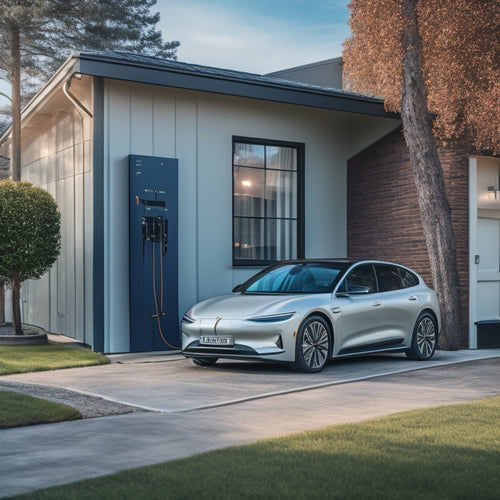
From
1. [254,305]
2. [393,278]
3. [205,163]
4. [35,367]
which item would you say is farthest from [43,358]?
[393,278]

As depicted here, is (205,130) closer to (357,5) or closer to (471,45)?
(357,5)

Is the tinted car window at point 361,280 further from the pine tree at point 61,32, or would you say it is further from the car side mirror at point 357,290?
the pine tree at point 61,32

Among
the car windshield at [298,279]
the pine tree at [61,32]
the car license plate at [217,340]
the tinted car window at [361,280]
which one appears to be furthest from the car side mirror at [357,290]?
the pine tree at [61,32]

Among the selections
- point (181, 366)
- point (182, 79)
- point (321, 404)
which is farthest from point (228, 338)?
point (182, 79)

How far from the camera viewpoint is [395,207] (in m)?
15.9

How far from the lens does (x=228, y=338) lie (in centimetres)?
1085

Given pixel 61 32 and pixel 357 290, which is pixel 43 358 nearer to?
pixel 357 290

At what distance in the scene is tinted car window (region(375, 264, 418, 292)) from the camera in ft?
41.1

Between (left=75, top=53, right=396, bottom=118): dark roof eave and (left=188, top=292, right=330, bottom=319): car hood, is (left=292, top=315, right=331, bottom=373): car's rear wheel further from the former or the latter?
(left=75, top=53, right=396, bottom=118): dark roof eave

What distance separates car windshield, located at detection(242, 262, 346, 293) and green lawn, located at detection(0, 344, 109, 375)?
8.24ft

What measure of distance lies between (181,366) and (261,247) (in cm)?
415

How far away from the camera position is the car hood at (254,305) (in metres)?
10.9

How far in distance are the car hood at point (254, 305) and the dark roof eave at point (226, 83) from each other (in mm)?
3884

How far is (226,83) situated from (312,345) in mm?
5142
